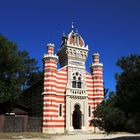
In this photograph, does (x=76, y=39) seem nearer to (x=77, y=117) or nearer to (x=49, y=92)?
(x=49, y=92)

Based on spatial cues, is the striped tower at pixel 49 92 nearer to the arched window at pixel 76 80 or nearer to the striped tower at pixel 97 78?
the arched window at pixel 76 80

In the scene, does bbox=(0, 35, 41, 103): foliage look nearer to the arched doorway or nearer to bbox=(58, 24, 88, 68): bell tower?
bbox=(58, 24, 88, 68): bell tower

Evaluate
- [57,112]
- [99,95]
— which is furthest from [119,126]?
[99,95]

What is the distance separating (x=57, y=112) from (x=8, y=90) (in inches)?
313

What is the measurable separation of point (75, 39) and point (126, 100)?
886 inches

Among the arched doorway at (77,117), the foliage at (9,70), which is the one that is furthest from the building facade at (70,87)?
the foliage at (9,70)

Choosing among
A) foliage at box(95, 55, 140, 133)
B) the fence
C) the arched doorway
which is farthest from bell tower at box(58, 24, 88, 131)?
foliage at box(95, 55, 140, 133)

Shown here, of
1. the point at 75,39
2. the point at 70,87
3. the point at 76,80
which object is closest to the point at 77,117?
the point at 70,87

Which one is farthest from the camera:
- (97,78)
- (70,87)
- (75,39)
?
(75,39)

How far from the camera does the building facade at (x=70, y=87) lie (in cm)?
3494

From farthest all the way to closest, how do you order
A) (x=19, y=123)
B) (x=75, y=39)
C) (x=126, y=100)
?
1. (x=75, y=39)
2. (x=19, y=123)
3. (x=126, y=100)

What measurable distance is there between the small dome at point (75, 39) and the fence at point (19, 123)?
13266 mm

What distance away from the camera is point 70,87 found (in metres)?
37.2

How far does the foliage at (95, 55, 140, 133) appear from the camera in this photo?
18.4 metres
